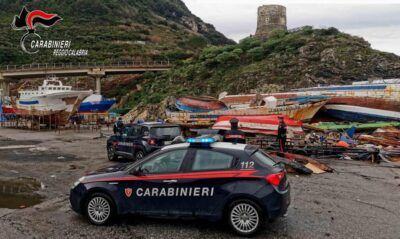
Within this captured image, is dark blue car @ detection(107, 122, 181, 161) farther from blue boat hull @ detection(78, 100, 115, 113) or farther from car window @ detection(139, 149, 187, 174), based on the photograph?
blue boat hull @ detection(78, 100, 115, 113)

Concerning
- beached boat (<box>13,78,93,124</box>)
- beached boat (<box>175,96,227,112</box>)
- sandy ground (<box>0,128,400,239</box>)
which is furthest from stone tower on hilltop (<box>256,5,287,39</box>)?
sandy ground (<box>0,128,400,239</box>)

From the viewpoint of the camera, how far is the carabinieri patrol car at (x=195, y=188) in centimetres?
689

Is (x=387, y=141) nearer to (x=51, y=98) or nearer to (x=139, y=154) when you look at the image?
(x=139, y=154)

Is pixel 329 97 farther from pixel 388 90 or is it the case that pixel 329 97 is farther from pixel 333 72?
pixel 333 72

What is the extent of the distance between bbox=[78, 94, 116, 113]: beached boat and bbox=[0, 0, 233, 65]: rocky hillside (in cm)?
3813

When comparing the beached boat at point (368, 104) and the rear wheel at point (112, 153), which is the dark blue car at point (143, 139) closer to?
the rear wheel at point (112, 153)

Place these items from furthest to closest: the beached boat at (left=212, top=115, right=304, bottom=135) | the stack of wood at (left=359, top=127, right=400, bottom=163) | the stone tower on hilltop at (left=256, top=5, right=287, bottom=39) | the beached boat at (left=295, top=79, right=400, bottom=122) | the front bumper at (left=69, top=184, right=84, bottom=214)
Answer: the stone tower on hilltop at (left=256, top=5, right=287, bottom=39), the beached boat at (left=295, top=79, right=400, bottom=122), the beached boat at (left=212, top=115, right=304, bottom=135), the stack of wood at (left=359, top=127, right=400, bottom=163), the front bumper at (left=69, top=184, right=84, bottom=214)

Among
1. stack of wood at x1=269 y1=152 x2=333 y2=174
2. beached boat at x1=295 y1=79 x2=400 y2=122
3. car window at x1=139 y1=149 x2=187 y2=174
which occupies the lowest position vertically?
stack of wood at x1=269 y1=152 x2=333 y2=174

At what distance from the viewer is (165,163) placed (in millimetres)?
7484

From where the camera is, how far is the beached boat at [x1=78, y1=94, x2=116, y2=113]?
184 ft

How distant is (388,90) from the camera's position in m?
27.9

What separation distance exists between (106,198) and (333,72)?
41.8m

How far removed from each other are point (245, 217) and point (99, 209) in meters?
2.77

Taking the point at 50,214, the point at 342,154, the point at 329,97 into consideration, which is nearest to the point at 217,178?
the point at 50,214
